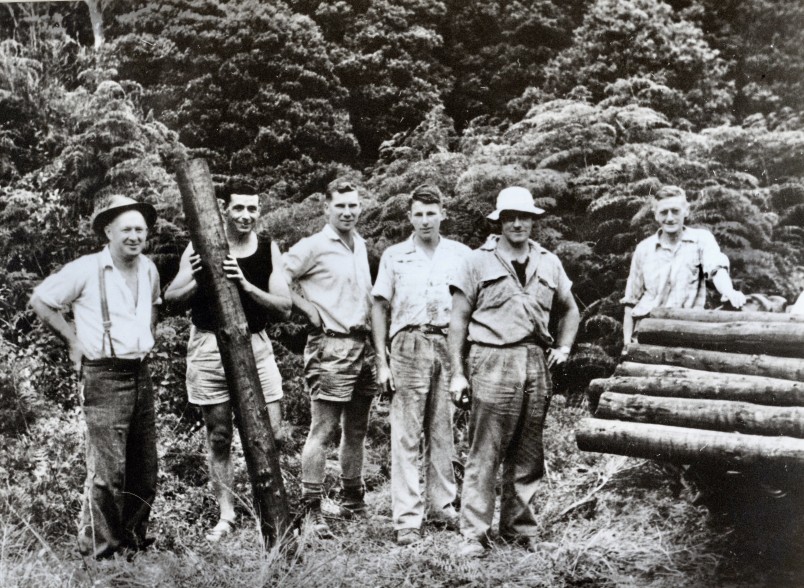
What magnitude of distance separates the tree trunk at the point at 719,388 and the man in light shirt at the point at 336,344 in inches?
65.4

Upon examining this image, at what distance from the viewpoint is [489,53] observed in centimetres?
800

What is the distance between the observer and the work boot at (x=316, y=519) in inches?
182

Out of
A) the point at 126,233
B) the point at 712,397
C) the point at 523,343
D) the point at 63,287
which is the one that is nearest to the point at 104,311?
the point at 63,287

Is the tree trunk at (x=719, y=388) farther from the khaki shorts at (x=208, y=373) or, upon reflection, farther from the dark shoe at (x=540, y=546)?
the khaki shorts at (x=208, y=373)

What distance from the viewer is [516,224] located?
442 centimetres

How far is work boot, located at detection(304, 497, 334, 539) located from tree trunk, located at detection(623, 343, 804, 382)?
2.35 meters

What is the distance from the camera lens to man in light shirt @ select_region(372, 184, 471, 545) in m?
4.80

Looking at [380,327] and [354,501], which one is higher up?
[380,327]

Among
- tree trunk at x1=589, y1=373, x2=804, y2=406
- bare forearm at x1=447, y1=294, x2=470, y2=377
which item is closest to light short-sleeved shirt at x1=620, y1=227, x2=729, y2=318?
tree trunk at x1=589, y1=373, x2=804, y2=406

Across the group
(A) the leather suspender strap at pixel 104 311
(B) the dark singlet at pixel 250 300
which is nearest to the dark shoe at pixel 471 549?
(B) the dark singlet at pixel 250 300

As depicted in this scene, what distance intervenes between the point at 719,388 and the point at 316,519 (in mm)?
2632

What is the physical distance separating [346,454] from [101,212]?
7.05ft

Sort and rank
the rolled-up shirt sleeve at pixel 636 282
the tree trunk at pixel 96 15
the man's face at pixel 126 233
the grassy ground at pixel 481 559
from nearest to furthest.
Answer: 1. the grassy ground at pixel 481 559
2. the man's face at pixel 126 233
3. the rolled-up shirt sleeve at pixel 636 282
4. the tree trunk at pixel 96 15

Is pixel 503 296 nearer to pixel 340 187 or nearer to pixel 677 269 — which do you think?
pixel 340 187
